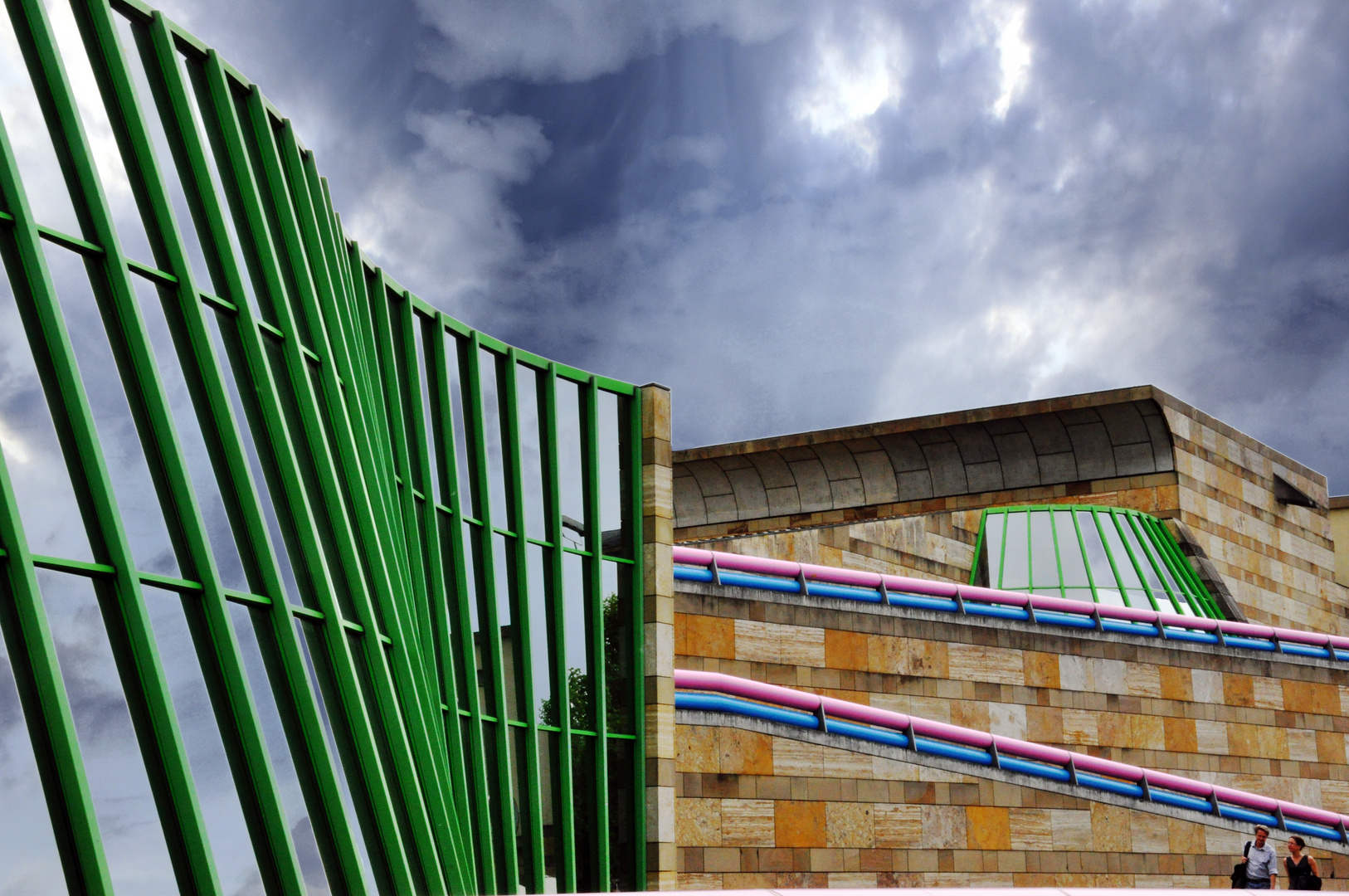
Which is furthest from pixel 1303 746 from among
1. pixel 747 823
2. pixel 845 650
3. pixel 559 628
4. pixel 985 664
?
pixel 559 628

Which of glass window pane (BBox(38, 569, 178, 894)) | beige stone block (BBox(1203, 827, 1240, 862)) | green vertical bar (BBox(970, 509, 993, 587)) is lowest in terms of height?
beige stone block (BBox(1203, 827, 1240, 862))

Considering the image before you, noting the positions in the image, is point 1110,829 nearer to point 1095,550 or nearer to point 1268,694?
point 1268,694

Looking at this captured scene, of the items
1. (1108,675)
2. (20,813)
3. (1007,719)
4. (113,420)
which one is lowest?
(20,813)

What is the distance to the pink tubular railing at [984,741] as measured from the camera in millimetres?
18109

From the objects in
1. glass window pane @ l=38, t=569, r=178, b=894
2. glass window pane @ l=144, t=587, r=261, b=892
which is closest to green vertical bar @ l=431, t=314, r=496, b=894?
glass window pane @ l=144, t=587, r=261, b=892

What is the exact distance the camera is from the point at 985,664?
71.7ft

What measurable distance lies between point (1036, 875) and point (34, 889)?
14.0 m

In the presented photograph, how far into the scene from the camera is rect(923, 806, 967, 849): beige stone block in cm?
1883

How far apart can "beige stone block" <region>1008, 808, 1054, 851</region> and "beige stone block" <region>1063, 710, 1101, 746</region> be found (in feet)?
9.67

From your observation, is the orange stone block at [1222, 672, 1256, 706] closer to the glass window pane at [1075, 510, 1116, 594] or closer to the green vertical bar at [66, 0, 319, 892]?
the glass window pane at [1075, 510, 1116, 594]

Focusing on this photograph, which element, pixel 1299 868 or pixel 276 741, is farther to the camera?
pixel 1299 868

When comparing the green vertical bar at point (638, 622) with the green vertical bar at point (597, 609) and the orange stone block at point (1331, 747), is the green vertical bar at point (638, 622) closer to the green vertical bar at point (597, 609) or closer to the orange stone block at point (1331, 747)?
the green vertical bar at point (597, 609)

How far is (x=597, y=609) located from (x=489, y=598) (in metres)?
1.96

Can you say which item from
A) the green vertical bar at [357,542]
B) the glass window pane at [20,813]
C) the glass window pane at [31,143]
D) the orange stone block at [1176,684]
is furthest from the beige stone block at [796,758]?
the glass window pane at [31,143]
